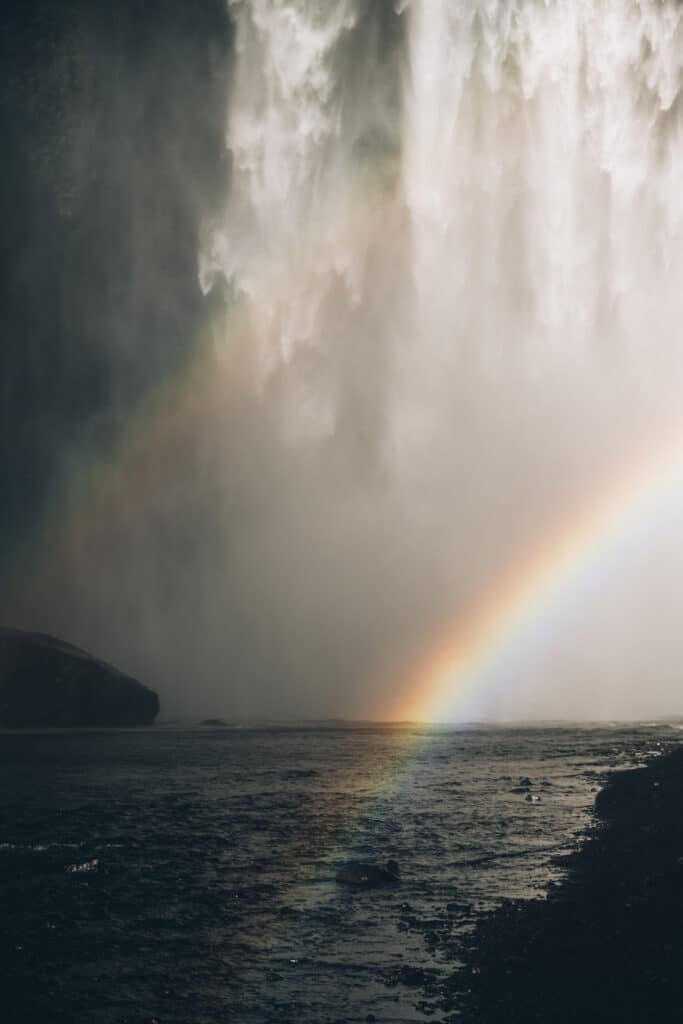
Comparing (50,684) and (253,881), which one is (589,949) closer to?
(253,881)

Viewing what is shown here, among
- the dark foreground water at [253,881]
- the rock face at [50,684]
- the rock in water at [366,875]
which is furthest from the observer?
the rock face at [50,684]

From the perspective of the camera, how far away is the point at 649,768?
149ft

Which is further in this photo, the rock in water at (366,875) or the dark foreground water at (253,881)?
the rock in water at (366,875)

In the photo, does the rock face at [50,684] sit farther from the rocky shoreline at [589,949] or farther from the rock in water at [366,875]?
the rocky shoreline at [589,949]

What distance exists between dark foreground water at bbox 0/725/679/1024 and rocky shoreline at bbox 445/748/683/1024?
79cm

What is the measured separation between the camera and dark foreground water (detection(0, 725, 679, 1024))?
16125mm

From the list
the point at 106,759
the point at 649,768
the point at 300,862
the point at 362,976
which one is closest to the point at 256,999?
the point at 362,976

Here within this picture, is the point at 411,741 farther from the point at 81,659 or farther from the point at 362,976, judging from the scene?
the point at 362,976

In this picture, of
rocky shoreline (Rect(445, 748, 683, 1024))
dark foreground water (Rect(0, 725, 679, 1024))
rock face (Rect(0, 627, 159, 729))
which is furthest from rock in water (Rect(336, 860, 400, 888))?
rock face (Rect(0, 627, 159, 729))

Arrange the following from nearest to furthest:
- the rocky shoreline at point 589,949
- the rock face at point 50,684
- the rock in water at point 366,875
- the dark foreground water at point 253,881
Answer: the rocky shoreline at point 589,949 → the dark foreground water at point 253,881 → the rock in water at point 366,875 → the rock face at point 50,684

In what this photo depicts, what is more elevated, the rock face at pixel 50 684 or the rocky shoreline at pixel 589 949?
the rock face at pixel 50 684

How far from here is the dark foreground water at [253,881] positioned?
16.1 metres

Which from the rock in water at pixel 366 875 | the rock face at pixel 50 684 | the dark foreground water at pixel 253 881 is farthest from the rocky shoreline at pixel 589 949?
the rock face at pixel 50 684

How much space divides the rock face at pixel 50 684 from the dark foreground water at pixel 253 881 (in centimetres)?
4384
